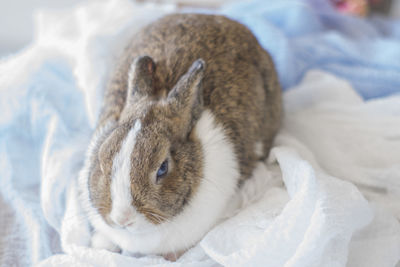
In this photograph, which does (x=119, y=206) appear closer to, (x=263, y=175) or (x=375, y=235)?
(x=263, y=175)

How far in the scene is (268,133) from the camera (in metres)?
1.34

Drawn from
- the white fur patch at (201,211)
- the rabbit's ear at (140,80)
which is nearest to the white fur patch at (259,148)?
the white fur patch at (201,211)

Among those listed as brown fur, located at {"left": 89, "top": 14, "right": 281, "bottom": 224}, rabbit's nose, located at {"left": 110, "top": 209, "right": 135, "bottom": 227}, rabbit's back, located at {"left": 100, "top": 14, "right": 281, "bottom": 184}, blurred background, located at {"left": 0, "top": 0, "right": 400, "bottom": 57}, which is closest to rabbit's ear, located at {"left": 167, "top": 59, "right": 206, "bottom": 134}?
brown fur, located at {"left": 89, "top": 14, "right": 281, "bottom": 224}

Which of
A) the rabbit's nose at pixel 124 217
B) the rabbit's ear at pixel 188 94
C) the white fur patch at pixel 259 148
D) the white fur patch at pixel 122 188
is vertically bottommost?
the white fur patch at pixel 259 148

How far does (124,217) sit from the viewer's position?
2.78 feet

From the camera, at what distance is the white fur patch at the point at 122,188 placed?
85cm

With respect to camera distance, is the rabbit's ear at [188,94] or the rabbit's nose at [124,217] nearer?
the rabbit's nose at [124,217]

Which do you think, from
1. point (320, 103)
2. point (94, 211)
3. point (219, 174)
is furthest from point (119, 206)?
point (320, 103)

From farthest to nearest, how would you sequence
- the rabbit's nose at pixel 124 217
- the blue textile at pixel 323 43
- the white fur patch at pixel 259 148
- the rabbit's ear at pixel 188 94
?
the blue textile at pixel 323 43, the white fur patch at pixel 259 148, the rabbit's ear at pixel 188 94, the rabbit's nose at pixel 124 217

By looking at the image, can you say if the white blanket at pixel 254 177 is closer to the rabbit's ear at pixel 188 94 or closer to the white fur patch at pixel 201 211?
the white fur patch at pixel 201 211

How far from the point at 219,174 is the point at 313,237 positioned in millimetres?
337

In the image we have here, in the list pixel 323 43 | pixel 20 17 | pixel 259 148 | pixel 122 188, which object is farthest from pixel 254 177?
pixel 20 17

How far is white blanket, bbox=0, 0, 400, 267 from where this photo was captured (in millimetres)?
870

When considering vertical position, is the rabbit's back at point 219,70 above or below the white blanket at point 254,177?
above
